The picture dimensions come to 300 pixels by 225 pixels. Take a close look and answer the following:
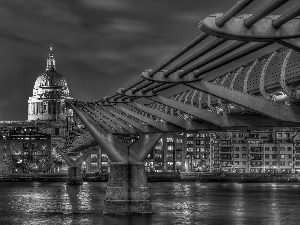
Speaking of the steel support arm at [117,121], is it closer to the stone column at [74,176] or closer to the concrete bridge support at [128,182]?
the concrete bridge support at [128,182]

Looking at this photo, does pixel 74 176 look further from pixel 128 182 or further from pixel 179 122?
pixel 179 122

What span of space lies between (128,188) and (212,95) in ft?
61.5

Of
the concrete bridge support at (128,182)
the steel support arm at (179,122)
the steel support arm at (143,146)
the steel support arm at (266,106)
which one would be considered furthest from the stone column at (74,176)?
the steel support arm at (266,106)

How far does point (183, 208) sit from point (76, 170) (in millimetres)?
73970

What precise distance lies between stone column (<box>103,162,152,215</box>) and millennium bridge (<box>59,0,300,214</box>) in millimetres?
66

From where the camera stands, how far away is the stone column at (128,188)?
156 ft

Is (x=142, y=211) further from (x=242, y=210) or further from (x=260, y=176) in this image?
(x=260, y=176)

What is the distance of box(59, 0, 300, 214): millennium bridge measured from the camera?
16422 millimetres

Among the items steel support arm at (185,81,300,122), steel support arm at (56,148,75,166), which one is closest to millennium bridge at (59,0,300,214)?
steel support arm at (185,81,300,122)

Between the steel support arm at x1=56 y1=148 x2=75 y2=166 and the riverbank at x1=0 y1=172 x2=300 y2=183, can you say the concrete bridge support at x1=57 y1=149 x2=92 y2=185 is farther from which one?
the riverbank at x1=0 y1=172 x2=300 y2=183

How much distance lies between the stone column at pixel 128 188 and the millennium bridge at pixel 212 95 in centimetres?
7

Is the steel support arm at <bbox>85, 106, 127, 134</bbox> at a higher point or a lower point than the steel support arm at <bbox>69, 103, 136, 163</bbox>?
higher

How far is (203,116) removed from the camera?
119ft

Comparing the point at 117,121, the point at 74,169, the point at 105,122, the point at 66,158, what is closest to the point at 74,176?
the point at 74,169
